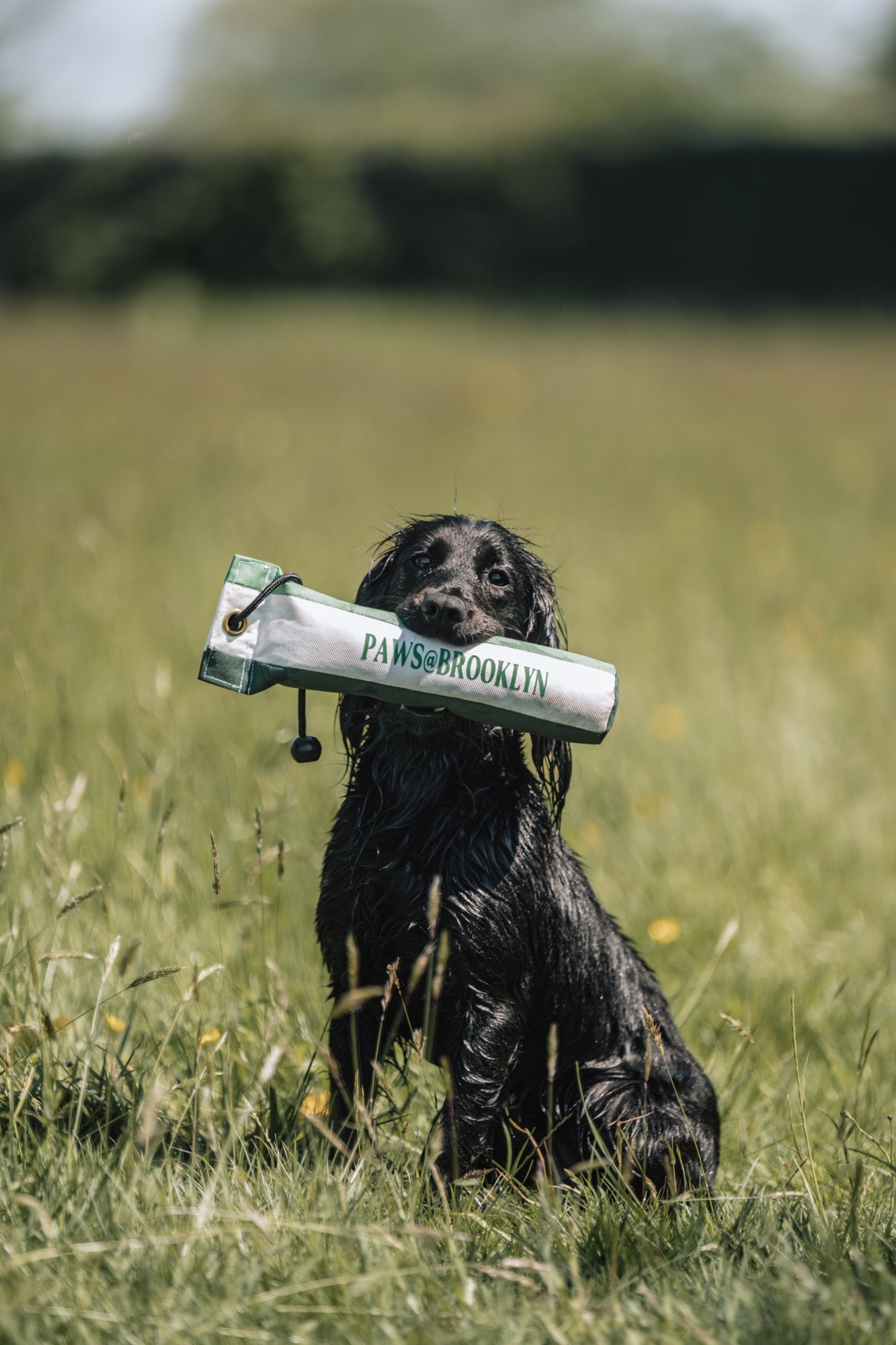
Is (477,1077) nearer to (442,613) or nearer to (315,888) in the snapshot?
(442,613)

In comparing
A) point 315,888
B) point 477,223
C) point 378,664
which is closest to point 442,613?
point 378,664

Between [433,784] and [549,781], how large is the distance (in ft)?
0.85

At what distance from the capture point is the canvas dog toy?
1.89m

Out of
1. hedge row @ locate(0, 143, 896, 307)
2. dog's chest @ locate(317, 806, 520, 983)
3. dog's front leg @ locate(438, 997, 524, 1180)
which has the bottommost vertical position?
dog's front leg @ locate(438, 997, 524, 1180)

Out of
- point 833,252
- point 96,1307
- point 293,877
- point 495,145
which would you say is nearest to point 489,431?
point 293,877

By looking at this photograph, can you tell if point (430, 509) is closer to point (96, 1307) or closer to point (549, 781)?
point (549, 781)

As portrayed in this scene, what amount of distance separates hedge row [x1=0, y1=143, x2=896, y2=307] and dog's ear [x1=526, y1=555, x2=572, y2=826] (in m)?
19.1

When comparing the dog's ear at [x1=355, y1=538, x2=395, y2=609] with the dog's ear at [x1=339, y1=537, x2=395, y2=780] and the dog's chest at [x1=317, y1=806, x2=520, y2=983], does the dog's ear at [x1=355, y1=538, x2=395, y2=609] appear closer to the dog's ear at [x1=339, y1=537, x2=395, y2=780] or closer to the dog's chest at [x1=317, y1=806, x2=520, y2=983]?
the dog's ear at [x1=339, y1=537, x2=395, y2=780]

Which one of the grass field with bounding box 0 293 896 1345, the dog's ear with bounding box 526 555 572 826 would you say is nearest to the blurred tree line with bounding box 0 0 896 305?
the grass field with bounding box 0 293 896 1345

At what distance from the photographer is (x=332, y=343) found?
15.2 metres

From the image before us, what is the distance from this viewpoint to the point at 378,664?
191cm

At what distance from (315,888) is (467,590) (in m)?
1.37

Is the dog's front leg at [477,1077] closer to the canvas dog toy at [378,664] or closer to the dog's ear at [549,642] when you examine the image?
the dog's ear at [549,642]

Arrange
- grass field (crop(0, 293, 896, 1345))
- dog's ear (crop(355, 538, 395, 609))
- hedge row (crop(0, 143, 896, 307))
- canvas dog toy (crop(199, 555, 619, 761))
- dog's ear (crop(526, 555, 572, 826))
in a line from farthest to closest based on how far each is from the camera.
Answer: hedge row (crop(0, 143, 896, 307))
dog's ear (crop(355, 538, 395, 609))
dog's ear (crop(526, 555, 572, 826))
canvas dog toy (crop(199, 555, 619, 761))
grass field (crop(0, 293, 896, 1345))
